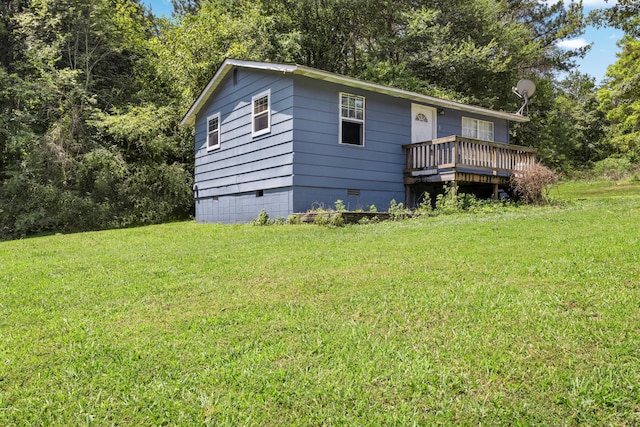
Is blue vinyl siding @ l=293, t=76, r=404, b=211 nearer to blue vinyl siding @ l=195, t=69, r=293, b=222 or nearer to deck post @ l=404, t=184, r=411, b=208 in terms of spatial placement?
deck post @ l=404, t=184, r=411, b=208

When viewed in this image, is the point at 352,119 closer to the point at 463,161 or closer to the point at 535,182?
the point at 463,161

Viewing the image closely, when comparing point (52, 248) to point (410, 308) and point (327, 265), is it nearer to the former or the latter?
point (327, 265)

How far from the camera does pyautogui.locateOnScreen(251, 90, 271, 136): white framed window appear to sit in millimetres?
11203

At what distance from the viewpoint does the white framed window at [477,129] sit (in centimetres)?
1417

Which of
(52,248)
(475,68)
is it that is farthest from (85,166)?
(475,68)

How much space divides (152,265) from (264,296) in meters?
2.28

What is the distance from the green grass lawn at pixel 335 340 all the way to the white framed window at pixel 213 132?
29.4 feet

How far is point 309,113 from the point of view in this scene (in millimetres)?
10445

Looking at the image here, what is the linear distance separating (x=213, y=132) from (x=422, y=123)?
6.79m

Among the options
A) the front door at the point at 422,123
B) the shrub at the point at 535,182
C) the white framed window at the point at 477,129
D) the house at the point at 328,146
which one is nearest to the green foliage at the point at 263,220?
the house at the point at 328,146

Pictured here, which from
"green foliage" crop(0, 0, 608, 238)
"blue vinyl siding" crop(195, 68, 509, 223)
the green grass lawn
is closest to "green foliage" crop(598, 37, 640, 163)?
"green foliage" crop(0, 0, 608, 238)

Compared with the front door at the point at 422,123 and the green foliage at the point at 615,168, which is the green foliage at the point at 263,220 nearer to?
→ the front door at the point at 422,123

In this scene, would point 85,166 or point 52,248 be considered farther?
point 85,166

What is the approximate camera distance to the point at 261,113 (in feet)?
37.9
